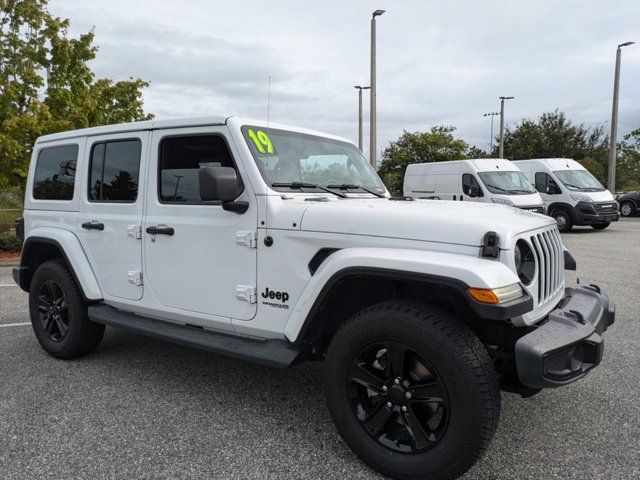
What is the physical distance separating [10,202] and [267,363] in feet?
55.3

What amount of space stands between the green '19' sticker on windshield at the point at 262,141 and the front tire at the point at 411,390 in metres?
1.28

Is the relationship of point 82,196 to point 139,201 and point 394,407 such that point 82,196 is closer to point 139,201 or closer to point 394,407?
point 139,201

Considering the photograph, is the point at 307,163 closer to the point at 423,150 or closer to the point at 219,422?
the point at 219,422

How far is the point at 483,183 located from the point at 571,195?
2.99 metres

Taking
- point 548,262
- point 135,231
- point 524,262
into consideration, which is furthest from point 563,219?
point 135,231

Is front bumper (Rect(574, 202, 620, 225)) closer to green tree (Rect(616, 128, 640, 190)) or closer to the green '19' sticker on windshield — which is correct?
the green '19' sticker on windshield

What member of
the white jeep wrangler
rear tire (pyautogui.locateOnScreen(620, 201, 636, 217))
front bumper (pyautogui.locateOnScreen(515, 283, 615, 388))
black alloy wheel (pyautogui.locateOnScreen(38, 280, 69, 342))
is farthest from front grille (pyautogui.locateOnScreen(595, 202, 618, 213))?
black alloy wheel (pyautogui.locateOnScreen(38, 280, 69, 342))

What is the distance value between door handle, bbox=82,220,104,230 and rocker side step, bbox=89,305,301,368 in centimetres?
63

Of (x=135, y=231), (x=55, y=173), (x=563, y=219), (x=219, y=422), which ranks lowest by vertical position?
(x=219, y=422)

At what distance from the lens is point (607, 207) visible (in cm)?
1508

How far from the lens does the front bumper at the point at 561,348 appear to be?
2.26 meters

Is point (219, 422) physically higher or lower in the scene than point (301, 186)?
lower

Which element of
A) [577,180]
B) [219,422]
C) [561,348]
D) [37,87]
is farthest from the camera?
[577,180]

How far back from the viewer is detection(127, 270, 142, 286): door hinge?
3664 mm
